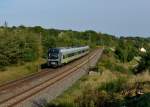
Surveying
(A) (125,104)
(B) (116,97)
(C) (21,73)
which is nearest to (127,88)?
(B) (116,97)

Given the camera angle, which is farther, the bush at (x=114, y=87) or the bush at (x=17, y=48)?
the bush at (x=17, y=48)

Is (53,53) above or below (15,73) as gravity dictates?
above

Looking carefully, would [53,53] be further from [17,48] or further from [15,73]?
[15,73]

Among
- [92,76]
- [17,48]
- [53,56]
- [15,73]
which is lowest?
[15,73]

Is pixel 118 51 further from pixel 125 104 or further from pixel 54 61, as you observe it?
pixel 125 104

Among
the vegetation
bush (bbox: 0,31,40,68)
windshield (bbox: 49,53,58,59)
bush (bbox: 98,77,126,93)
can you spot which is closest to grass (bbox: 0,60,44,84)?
the vegetation

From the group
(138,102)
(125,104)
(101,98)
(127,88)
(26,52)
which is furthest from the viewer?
(26,52)

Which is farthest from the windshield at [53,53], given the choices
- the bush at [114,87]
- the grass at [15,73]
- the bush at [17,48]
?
the bush at [114,87]

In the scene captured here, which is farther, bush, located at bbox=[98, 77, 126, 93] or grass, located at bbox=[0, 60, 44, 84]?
grass, located at bbox=[0, 60, 44, 84]

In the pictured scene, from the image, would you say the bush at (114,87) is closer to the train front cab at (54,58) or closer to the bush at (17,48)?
the bush at (17,48)

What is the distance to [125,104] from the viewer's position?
55.6 feet

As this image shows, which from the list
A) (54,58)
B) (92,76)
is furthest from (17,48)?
(92,76)

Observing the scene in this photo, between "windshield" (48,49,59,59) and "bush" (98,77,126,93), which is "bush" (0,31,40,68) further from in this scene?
"bush" (98,77,126,93)

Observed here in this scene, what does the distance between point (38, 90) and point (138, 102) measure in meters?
12.5
